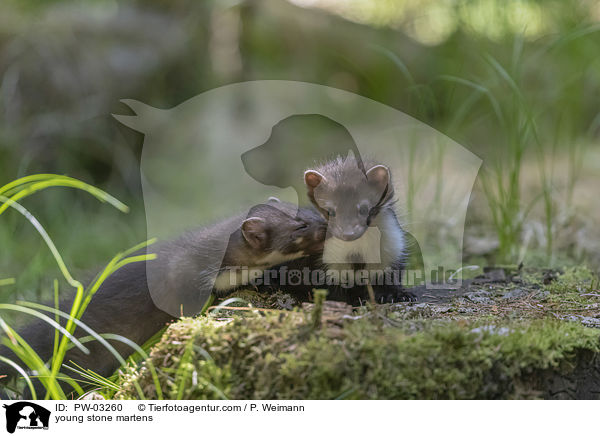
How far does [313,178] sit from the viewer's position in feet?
10.2

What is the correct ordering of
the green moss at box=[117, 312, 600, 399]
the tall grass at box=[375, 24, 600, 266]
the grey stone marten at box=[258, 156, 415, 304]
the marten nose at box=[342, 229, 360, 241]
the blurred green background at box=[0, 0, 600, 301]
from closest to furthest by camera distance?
the green moss at box=[117, 312, 600, 399], the marten nose at box=[342, 229, 360, 241], the grey stone marten at box=[258, 156, 415, 304], the tall grass at box=[375, 24, 600, 266], the blurred green background at box=[0, 0, 600, 301]

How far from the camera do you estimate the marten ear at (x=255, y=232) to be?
10.6 feet

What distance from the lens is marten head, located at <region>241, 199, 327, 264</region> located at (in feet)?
10.4

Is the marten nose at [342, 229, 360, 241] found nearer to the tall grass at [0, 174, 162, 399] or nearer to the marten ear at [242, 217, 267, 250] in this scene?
the marten ear at [242, 217, 267, 250]

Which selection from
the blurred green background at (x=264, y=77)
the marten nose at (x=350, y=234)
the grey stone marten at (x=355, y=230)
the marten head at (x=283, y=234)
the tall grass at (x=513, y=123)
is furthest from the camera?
the blurred green background at (x=264, y=77)

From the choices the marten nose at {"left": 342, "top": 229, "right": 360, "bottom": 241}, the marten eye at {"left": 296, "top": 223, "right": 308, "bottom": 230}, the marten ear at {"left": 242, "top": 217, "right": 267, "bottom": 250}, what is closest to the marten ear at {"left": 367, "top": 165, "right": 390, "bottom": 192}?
the marten nose at {"left": 342, "top": 229, "right": 360, "bottom": 241}

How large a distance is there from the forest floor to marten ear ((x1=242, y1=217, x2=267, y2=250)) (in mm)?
1029

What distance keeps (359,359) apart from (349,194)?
1.25 metres

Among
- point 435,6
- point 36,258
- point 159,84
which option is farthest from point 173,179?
point 435,6

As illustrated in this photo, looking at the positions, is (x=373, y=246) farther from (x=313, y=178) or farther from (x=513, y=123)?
(x=513, y=123)

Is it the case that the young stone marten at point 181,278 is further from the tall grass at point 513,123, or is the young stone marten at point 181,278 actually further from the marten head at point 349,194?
the tall grass at point 513,123
